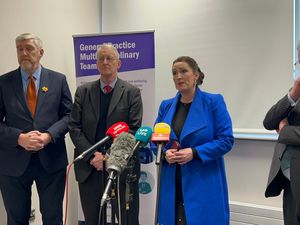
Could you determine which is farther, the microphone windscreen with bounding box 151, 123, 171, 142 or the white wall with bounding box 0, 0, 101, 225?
the white wall with bounding box 0, 0, 101, 225

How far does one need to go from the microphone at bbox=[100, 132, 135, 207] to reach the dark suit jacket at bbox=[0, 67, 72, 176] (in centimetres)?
102

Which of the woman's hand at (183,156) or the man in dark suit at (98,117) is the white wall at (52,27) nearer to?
the man in dark suit at (98,117)

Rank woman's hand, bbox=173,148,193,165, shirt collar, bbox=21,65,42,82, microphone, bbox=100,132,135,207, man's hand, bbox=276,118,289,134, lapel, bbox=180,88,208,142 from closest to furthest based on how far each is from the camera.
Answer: microphone, bbox=100,132,135,207 < man's hand, bbox=276,118,289,134 < woman's hand, bbox=173,148,193,165 < lapel, bbox=180,88,208,142 < shirt collar, bbox=21,65,42,82

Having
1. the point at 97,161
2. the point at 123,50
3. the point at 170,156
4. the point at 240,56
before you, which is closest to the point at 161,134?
the point at 170,156

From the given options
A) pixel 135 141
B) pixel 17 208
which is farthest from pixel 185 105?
pixel 17 208

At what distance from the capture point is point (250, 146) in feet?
10.5

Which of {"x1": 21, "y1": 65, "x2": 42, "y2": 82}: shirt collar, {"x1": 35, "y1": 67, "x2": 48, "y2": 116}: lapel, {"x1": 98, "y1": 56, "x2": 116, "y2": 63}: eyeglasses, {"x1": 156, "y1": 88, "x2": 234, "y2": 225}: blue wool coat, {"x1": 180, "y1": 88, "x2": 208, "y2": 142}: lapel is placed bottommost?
{"x1": 156, "y1": 88, "x2": 234, "y2": 225}: blue wool coat

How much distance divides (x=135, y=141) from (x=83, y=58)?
6.25 feet

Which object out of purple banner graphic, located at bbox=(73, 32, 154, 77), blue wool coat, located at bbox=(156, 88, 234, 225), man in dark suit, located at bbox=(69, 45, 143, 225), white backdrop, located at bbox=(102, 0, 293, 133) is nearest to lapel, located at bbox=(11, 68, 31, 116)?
man in dark suit, located at bbox=(69, 45, 143, 225)

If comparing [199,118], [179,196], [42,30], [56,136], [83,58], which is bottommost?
[179,196]

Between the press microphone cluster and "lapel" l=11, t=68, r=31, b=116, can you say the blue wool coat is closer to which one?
the press microphone cluster

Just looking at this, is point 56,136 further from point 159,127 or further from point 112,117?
point 159,127

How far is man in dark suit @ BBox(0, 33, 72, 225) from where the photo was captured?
7.96ft

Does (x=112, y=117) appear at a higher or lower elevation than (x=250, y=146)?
higher
